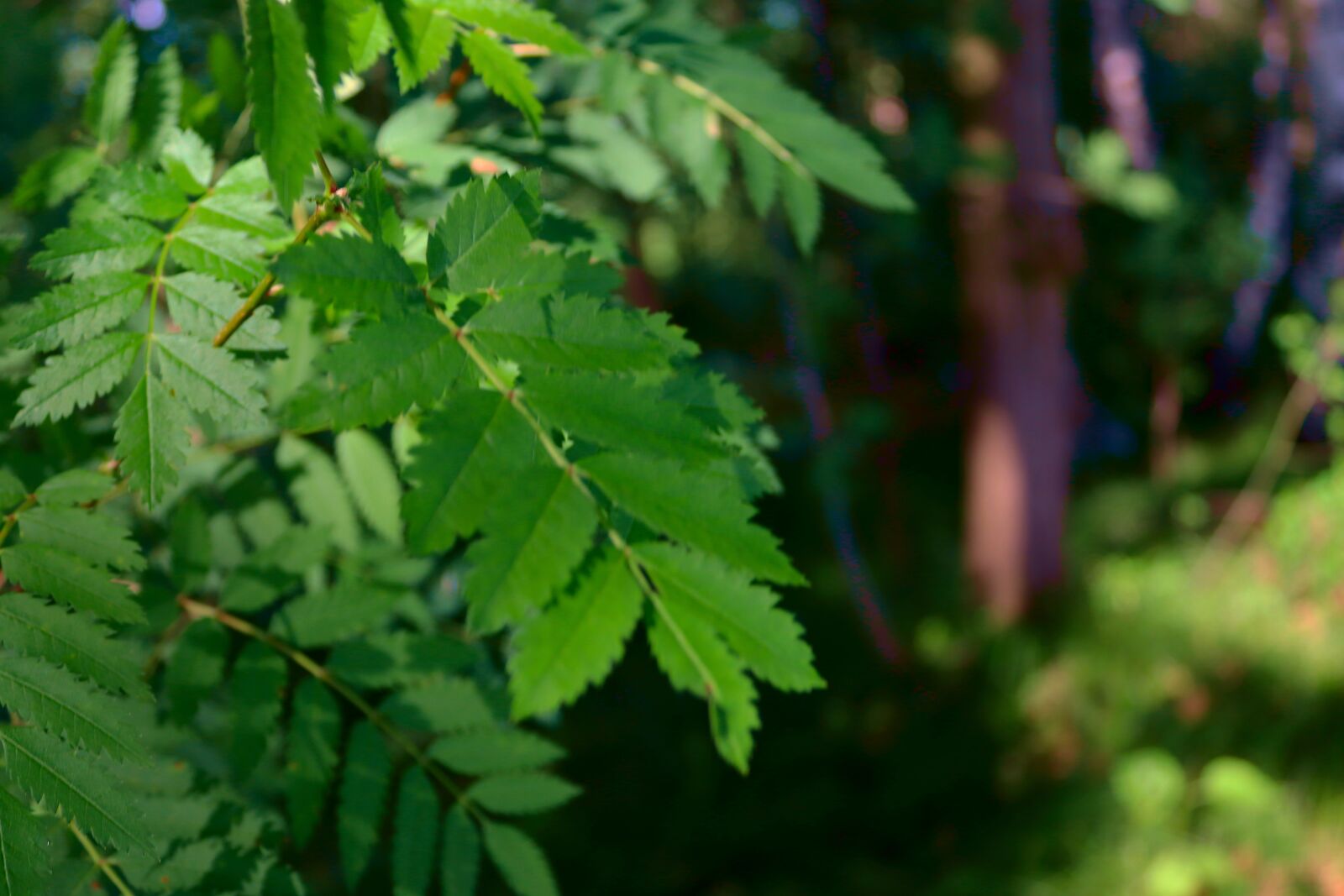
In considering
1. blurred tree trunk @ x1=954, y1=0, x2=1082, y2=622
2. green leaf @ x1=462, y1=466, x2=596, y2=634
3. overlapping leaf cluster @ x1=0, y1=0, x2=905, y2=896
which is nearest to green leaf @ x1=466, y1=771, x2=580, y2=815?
overlapping leaf cluster @ x1=0, y1=0, x2=905, y2=896

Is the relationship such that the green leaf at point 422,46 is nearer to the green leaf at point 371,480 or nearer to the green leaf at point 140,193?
the green leaf at point 140,193

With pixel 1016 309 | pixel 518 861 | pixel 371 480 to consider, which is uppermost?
pixel 371 480

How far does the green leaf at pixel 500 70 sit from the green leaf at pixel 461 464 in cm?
34

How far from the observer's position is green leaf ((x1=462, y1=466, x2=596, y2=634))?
1.68ft

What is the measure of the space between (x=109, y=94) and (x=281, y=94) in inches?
23.3

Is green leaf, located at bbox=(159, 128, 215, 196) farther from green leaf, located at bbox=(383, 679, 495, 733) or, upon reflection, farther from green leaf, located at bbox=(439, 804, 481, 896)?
green leaf, located at bbox=(439, 804, 481, 896)

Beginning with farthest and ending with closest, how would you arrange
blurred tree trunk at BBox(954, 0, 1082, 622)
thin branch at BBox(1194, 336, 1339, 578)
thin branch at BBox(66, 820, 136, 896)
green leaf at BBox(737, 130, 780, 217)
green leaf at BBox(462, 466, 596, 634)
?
thin branch at BBox(1194, 336, 1339, 578) < blurred tree trunk at BBox(954, 0, 1082, 622) < green leaf at BBox(737, 130, 780, 217) < thin branch at BBox(66, 820, 136, 896) < green leaf at BBox(462, 466, 596, 634)

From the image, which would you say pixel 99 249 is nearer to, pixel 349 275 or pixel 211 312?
pixel 211 312

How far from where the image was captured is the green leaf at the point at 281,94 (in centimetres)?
60

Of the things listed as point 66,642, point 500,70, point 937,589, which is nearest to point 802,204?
point 500,70

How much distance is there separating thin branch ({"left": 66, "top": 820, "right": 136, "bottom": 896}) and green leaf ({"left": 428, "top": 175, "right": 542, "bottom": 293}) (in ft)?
1.81

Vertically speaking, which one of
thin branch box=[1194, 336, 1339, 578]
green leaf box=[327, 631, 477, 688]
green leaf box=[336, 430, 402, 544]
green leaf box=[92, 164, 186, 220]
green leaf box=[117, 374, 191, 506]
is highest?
green leaf box=[92, 164, 186, 220]

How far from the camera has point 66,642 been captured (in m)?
0.64

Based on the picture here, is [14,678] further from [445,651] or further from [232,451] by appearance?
[232,451]
